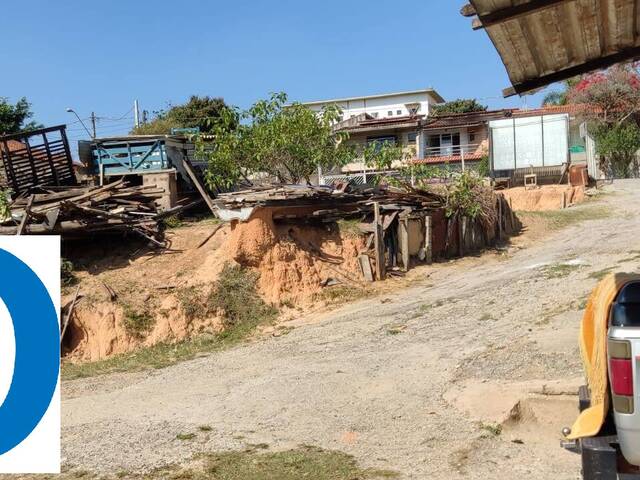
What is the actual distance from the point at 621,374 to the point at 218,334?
10539 mm

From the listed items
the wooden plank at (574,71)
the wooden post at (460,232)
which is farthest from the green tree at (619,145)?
the wooden plank at (574,71)

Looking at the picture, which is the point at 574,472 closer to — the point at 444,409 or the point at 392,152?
the point at 444,409

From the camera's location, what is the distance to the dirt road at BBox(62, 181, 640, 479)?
5.55 metres

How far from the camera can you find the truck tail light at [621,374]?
296cm

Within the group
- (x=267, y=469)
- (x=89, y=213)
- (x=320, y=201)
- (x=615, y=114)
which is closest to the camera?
(x=267, y=469)

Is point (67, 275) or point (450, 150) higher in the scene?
point (450, 150)

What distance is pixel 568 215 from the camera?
22.4 m

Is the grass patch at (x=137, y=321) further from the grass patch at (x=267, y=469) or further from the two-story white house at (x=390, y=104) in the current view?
the two-story white house at (x=390, y=104)

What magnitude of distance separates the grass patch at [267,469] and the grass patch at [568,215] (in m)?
17.4

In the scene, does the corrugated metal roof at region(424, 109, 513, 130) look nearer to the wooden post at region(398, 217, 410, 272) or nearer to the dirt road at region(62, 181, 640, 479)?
the wooden post at region(398, 217, 410, 272)

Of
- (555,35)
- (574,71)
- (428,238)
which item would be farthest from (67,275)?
(555,35)

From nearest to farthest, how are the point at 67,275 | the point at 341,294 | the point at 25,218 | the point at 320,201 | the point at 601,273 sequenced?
1. the point at 601,273
2. the point at 25,218
3. the point at 67,275
4. the point at 341,294
5. the point at 320,201

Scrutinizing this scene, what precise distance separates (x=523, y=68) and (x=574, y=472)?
3286mm

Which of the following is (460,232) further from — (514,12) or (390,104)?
(390,104)
